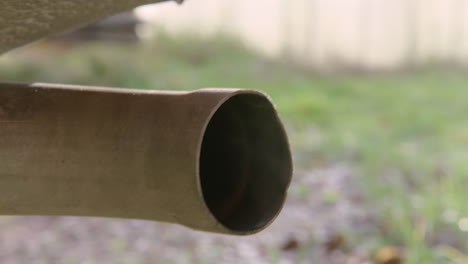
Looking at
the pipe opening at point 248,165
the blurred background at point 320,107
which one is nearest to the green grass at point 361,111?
the blurred background at point 320,107

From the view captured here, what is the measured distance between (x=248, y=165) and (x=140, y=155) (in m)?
0.19

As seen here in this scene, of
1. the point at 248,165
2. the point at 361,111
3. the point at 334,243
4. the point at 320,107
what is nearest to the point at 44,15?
the point at 248,165

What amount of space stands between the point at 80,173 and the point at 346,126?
12.3ft

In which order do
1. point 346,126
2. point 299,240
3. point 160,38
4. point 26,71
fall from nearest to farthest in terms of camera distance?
point 299,240
point 346,126
point 26,71
point 160,38

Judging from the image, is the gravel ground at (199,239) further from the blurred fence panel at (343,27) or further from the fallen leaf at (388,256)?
the blurred fence panel at (343,27)

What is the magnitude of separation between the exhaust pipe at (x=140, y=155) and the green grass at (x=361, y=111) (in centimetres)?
133

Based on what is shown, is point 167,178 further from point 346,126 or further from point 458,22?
point 458,22

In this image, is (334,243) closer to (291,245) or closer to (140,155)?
(291,245)

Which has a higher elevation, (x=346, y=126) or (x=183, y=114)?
(x=183, y=114)

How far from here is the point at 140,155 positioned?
0.84 meters

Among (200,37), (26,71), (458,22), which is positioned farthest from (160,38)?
(458,22)

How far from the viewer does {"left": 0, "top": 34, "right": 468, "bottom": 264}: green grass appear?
2.69 m

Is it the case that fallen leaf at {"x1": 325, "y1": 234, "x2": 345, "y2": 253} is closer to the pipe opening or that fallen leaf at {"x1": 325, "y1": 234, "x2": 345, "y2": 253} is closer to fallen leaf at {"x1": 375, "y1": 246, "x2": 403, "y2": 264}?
fallen leaf at {"x1": 375, "y1": 246, "x2": 403, "y2": 264}

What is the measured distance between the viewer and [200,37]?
766 centimetres
